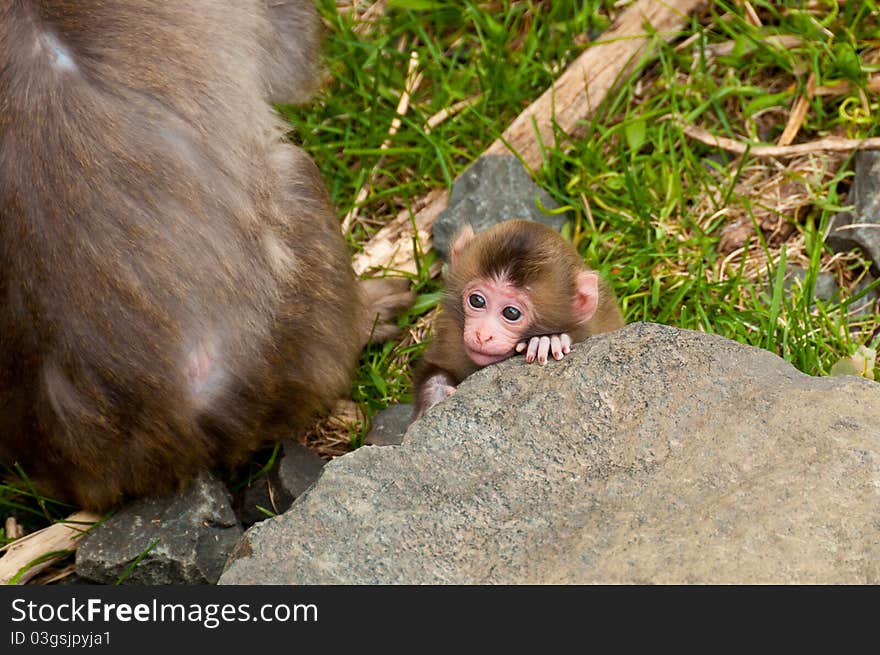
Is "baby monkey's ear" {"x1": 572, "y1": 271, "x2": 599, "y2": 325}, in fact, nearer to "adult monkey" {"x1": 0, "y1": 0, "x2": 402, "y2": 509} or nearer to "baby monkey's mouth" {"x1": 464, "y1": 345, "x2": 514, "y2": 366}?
"baby monkey's mouth" {"x1": 464, "y1": 345, "x2": 514, "y2": 366}

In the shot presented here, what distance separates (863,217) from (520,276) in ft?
6.41

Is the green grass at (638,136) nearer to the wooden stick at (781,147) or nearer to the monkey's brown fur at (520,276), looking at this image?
the wooden stick at (781,147)

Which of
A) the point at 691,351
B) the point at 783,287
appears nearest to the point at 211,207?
the point at 691,351

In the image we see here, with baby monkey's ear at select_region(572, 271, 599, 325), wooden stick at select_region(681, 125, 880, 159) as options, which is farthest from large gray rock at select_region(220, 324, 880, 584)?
wooden stick at select_region(681, 125, 880, 159)

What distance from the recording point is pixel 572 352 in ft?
14.0

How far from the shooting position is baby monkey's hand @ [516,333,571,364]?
4.28m

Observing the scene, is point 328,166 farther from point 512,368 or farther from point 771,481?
point 771,481

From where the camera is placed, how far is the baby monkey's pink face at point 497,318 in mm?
4465

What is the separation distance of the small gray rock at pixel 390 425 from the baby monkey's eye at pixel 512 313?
81cm

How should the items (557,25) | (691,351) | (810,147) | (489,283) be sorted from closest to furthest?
1. (691,351)
2. (489,283)
3. (810,147)
4. (557,25)

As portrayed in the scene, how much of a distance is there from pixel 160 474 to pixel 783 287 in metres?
2.63

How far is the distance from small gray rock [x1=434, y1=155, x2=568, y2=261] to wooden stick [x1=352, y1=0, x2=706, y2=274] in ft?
0.30

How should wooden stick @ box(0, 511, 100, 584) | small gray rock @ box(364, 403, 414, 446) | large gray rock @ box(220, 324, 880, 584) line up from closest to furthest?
large gray rock @ box(220, 324, 880, 584) → wooden stick @ box(0, 511, 100, 584) → small gray rock @ box(364, 403, 414, 446)

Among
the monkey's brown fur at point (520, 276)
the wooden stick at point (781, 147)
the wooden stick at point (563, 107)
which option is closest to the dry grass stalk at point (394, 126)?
the wooden stick at point (563, 107)
